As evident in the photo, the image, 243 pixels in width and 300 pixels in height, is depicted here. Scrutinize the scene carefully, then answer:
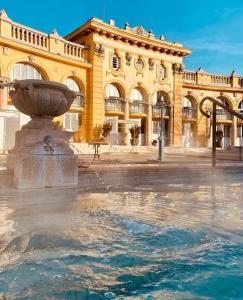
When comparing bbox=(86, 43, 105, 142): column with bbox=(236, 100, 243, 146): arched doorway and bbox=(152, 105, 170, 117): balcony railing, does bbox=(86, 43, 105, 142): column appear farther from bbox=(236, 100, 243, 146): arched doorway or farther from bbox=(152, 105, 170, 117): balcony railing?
bbox=(236, 100, 243, 146): arched doorway

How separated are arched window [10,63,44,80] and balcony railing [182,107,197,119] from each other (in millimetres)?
16006

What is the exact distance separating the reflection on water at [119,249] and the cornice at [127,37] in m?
23.4

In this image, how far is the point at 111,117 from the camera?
28453 millimetres

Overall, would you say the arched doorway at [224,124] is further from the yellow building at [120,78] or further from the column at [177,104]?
the column at [177,104]

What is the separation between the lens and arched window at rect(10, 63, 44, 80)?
21580 mm

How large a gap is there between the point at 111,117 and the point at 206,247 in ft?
85.1

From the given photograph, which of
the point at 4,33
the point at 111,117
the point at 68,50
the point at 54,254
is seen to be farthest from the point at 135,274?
the point at 111,117

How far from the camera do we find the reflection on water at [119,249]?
2.09m

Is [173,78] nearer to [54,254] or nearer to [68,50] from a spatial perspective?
[68,50]

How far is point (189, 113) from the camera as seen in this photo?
109ft

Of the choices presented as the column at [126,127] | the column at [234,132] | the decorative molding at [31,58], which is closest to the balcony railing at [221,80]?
the column at [234,132]

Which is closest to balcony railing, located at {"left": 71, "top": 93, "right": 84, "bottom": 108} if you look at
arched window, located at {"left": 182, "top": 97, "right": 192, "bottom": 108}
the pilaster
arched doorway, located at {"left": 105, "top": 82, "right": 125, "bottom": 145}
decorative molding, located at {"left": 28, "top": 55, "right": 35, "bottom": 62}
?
arched doorway, located at {"left": 105, "top": 82, "right": 125, "bottom": 145}

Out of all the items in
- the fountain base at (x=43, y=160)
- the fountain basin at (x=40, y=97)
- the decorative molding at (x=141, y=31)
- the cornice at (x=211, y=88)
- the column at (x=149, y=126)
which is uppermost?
the decorative molding at (x=141, y=31)

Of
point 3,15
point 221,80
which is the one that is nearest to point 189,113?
point 221,80
